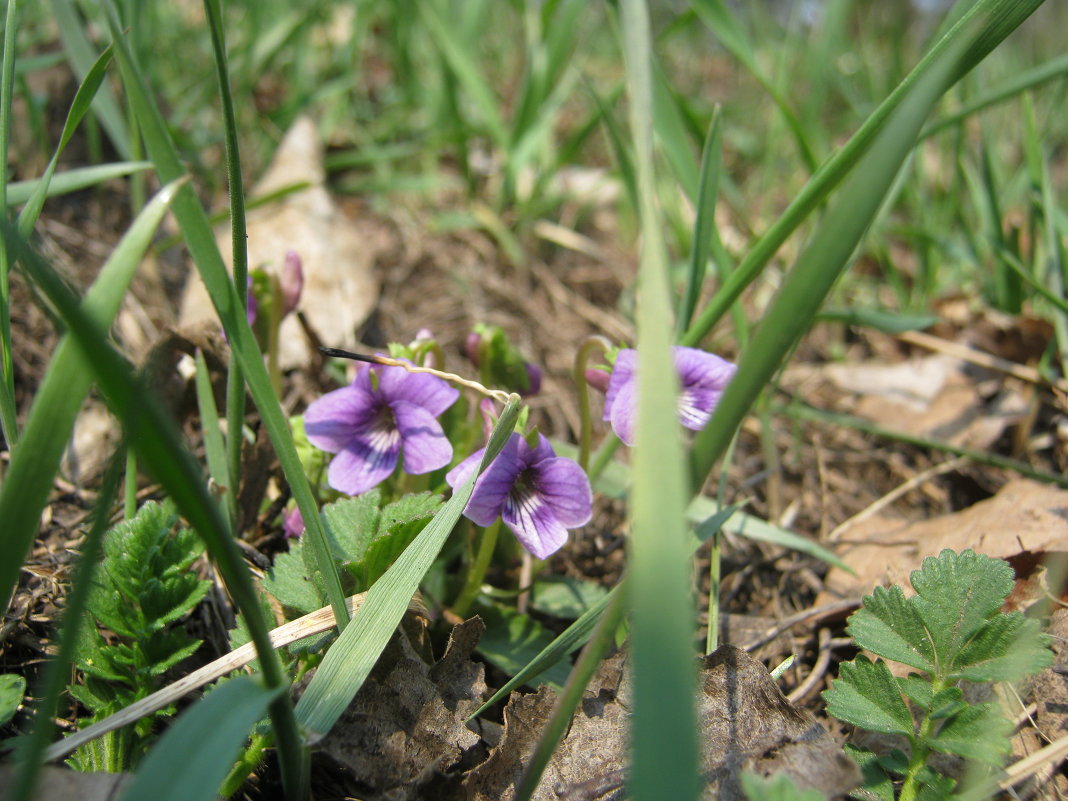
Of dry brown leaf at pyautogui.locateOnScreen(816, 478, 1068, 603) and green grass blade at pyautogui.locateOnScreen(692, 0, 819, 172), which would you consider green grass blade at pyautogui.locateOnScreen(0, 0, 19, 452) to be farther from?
green grass blade at pyautogui.locateOnScreen(692, 0, 819, 172)

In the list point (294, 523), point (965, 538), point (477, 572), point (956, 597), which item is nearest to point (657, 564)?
point (956, 597)

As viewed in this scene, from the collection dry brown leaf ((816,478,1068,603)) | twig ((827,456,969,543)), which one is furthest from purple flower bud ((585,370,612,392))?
twig ((827,456,969,543))

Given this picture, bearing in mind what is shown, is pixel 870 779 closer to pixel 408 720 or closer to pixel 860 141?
pixel 408 720

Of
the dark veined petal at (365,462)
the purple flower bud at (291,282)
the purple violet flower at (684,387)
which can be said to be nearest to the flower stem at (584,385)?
the purple violet flower at (684,387)

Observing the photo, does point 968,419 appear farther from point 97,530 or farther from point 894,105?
point 97,530

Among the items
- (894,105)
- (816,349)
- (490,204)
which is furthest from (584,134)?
(894,105)

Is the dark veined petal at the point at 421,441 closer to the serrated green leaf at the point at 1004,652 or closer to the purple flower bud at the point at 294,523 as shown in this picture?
the purple flower bud at the point at 294,523
